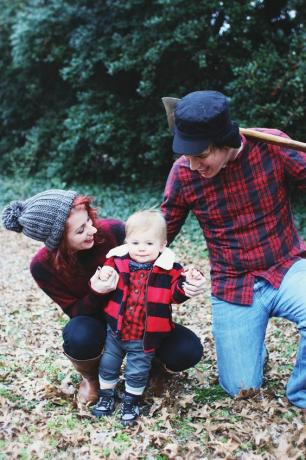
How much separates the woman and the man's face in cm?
72

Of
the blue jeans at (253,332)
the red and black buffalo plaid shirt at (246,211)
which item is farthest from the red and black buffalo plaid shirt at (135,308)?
the blue jeans at (253,332)

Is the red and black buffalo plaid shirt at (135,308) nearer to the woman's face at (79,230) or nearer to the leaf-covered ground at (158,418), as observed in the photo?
the woman's face at (79,230)

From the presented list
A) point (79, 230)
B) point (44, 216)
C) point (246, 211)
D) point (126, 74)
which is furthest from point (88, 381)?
point (126, 74)

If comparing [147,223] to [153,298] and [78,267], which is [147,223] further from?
[78,267]

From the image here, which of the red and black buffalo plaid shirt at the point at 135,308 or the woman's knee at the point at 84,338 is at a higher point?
the red and black buffalo plaid shirt at the point at 135,308

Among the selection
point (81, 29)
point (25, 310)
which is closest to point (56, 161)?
point (81, 29)

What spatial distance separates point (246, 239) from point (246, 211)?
0.18 meters

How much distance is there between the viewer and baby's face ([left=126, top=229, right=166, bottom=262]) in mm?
3230

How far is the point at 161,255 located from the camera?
3.26 m

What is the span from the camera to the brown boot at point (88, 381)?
348 cm

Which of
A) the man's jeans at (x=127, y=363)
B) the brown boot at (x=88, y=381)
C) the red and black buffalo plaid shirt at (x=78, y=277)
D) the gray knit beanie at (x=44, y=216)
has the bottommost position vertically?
the brown boot at (x=88, y=381)

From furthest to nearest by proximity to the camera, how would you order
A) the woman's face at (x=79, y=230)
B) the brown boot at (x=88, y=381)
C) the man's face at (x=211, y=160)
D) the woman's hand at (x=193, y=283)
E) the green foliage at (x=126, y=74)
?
1. the green foliage at (x=126, y=74)
2. the brown boot at (x=88, y=381)
3. the woman's face at (x=79, y=230)
4. the man's face at (x=211, y=160)
5. the woman's hand at (x=193, y=283)

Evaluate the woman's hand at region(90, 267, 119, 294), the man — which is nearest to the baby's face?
the woman's hand at region(90, 267, 119, 294)

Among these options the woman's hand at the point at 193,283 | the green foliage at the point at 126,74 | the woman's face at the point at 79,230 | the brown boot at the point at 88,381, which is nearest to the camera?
the woman's hand at the point at 193,283
